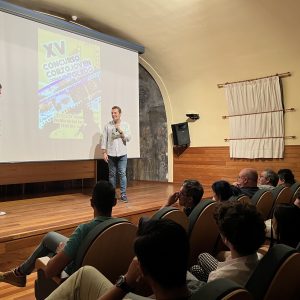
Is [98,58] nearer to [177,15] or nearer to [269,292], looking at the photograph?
[177,15]

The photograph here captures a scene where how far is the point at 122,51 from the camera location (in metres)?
5.98

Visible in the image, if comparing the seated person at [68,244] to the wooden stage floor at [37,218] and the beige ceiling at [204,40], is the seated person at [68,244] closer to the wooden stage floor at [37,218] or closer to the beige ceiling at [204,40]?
the wooden stage floor at [37,218]

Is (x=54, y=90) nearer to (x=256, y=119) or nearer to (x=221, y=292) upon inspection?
(x=256, y=119)

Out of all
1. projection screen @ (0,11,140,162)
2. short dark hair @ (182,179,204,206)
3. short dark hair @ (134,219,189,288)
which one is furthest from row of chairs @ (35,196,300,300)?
projection screen @ (0,11,140,162)

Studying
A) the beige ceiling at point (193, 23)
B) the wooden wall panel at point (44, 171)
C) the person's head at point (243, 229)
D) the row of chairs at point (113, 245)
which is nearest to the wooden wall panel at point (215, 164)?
the beige ceiling at point (193, 23)

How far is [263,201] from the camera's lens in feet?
9.18

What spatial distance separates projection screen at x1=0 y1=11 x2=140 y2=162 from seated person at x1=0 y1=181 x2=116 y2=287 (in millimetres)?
2552

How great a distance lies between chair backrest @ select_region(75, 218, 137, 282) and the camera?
1460 millimetres

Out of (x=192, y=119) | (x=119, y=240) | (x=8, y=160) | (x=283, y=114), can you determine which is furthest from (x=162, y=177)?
(x=119, y=240)

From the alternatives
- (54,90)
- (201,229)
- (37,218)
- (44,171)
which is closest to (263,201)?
(201,229)

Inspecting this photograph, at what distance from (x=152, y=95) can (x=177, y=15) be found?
268 centimetres

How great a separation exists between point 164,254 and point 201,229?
1150 millimetres

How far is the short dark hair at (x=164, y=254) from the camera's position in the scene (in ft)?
2.99

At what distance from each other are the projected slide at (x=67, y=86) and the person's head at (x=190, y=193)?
2.98m
